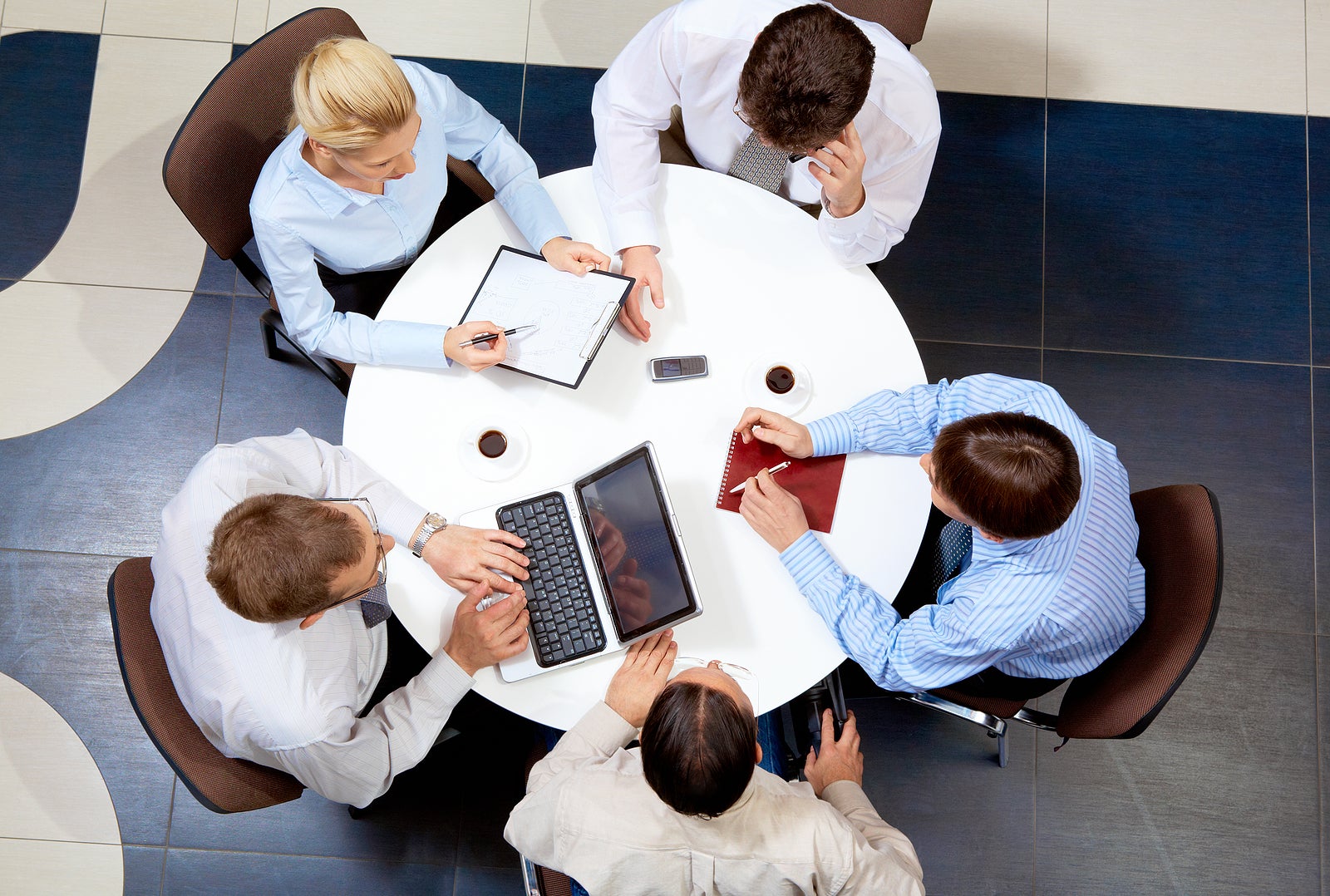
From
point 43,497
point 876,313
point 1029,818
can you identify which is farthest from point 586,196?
point 1029,818

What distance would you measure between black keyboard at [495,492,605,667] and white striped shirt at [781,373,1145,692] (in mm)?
441

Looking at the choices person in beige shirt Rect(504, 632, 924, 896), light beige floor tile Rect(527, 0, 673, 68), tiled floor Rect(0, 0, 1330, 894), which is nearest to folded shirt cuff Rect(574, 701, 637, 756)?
person in beige shirt Rect(504, 632, 924, 896)

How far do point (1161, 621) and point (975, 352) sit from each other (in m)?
1.28

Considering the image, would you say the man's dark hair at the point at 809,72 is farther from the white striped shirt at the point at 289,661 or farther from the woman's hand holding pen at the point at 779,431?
the white striped shirt at the point at 289,661

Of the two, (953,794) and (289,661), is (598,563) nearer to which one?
(289,661)

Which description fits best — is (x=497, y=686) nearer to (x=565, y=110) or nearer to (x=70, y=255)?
(x=565, y=110)

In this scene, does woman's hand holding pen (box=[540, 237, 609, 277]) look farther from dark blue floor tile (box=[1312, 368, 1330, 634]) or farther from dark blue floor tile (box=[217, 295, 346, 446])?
dark blue floor tile (box=[1312, 368, 1330, 634])

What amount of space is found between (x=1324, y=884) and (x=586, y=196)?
9.67ft

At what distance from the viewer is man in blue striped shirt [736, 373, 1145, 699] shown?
157cm

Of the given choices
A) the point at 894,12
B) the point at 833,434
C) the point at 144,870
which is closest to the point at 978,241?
the point at 894,12

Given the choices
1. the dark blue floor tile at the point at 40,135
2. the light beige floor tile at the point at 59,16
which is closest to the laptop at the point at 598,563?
the dark blue floor tile at the point at 40,135

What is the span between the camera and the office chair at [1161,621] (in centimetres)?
165

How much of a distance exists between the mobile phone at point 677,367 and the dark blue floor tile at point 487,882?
159cm

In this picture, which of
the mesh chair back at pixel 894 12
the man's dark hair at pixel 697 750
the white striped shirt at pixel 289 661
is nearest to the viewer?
the man's dark hair at pixel 697 750
